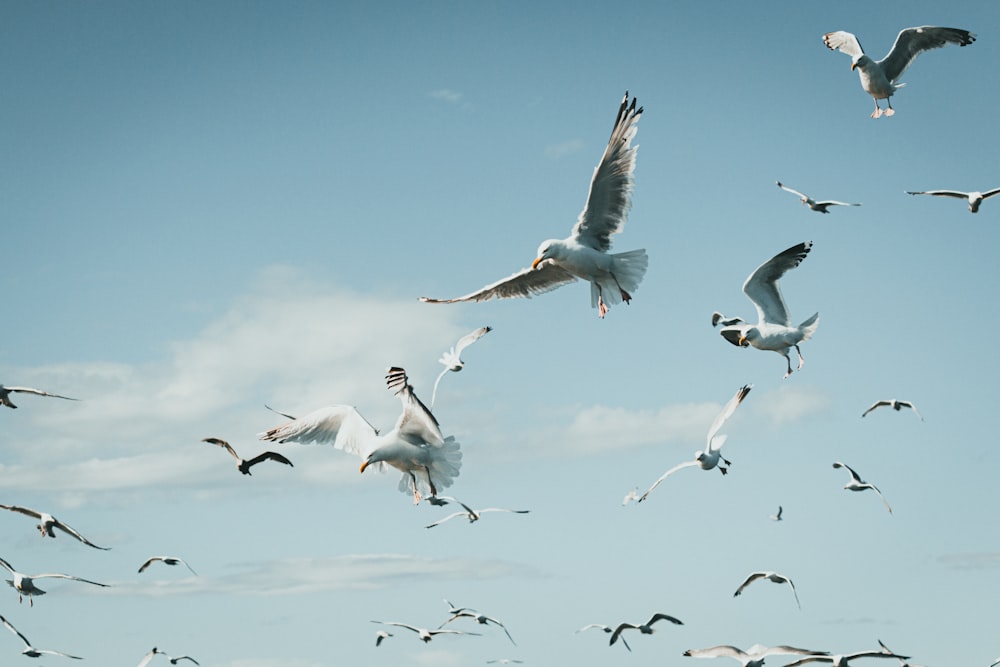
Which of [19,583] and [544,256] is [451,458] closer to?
[544,256]

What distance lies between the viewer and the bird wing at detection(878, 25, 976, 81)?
24547mm

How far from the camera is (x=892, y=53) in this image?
2478 centimetres

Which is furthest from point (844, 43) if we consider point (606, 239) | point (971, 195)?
point (606, 239)

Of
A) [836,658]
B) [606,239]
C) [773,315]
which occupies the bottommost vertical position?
[836,658]

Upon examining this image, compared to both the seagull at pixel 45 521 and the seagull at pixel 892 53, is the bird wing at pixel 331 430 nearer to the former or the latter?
the seagull at pixel 45 521

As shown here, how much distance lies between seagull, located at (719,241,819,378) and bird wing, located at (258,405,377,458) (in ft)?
22.4

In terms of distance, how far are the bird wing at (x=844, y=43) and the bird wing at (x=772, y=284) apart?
576cm

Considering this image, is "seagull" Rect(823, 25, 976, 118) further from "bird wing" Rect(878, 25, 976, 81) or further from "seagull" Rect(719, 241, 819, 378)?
"seagull" Rect(719, 241, 819, 378)

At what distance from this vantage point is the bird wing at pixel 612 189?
17.7 m

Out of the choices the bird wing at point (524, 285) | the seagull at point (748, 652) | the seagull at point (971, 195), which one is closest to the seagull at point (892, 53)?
the seagull at point (971, 195)

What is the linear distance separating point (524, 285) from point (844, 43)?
9.38 metres

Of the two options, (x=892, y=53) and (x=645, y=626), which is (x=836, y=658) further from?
(x=892, y=53)

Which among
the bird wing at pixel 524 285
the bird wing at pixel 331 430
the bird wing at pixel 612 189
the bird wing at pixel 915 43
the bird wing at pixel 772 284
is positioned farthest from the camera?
the bird wing at pixel 915 43

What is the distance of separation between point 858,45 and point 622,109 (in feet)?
30.5
